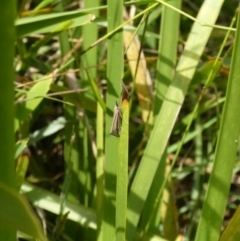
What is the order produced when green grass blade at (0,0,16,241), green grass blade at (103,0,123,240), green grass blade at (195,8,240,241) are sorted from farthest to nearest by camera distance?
green grass blade at (103,0,123,240), green grass blade at (195,8,240,241), green grass blade at (0,0,16,241)

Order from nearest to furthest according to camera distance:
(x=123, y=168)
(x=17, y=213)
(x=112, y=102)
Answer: (x=17, y=213) → (x=123, y=168) → (x=112, y=102)

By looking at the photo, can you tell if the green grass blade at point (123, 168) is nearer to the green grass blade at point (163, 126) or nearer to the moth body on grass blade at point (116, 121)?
the moth body on grass blade at point (116, 121)

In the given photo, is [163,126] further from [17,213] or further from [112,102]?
[17,213]

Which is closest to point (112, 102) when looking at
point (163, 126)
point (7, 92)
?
point (163, 126)

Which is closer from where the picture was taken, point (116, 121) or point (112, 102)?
point (116, 121)

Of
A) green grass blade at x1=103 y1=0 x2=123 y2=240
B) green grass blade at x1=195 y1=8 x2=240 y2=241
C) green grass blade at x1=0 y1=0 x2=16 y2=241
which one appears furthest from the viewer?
green grass blade at x1=103 y1=0 x2=123 y2=240

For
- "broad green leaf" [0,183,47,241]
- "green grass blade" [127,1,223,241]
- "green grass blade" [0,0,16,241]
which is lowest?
"green grass blade" [127,1,223,241]

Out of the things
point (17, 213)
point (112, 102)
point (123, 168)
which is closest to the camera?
point (17, 213)

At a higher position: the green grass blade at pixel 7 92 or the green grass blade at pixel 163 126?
the green grass blade at pixel 7 92

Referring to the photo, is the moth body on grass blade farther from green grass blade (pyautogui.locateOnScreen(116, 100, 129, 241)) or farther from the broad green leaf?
the broad green leaf

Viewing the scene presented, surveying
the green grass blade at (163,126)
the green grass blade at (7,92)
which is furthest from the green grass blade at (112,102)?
the green grass blade at (7,92)

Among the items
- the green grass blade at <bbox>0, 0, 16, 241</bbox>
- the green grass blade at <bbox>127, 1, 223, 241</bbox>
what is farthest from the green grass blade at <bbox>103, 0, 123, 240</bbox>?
the green grass blade at <bbox>0, 0, 16, 241</bbox>

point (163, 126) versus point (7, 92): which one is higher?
point (7, 92)
